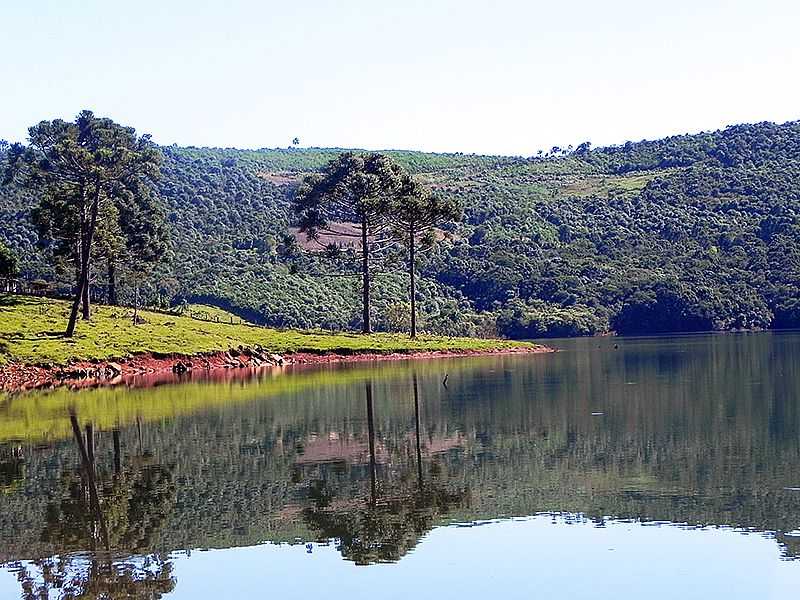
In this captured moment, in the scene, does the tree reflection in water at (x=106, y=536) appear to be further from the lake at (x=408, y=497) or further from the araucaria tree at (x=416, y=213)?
the araucaria tree at (x=416, y=213)

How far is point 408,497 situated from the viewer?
2788cm

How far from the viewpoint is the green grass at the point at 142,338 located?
256 ft

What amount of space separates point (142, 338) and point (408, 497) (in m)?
61.8

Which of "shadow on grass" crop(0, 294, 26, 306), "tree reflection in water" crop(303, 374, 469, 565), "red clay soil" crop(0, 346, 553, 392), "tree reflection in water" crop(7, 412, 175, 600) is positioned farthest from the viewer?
"shadow on grass" crop(0, 294, 26, 306)

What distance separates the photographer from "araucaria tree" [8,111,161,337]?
91062mm

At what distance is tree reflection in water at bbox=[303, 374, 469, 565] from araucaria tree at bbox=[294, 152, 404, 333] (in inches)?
3177

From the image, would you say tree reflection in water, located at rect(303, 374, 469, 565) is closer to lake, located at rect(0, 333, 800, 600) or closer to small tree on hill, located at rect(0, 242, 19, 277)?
lake, located at rect(0, 333, 800, 600)

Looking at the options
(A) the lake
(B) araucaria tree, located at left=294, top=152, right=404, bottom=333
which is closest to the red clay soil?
(B) araucaria tree, located at left=294, top=152, right=404, bottom=333

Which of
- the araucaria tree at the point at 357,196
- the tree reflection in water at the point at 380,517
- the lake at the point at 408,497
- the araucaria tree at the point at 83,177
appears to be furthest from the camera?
the araucaria tree at the point at 357,196

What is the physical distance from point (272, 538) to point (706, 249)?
184 metres

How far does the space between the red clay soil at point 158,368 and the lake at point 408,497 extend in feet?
58.2

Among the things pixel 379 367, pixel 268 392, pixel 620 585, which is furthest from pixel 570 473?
pixel 379 367

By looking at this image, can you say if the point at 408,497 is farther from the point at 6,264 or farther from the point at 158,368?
the point at 6,264

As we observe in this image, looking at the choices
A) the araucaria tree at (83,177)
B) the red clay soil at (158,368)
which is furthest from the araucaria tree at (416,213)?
the araucaria tree at (83,177)
